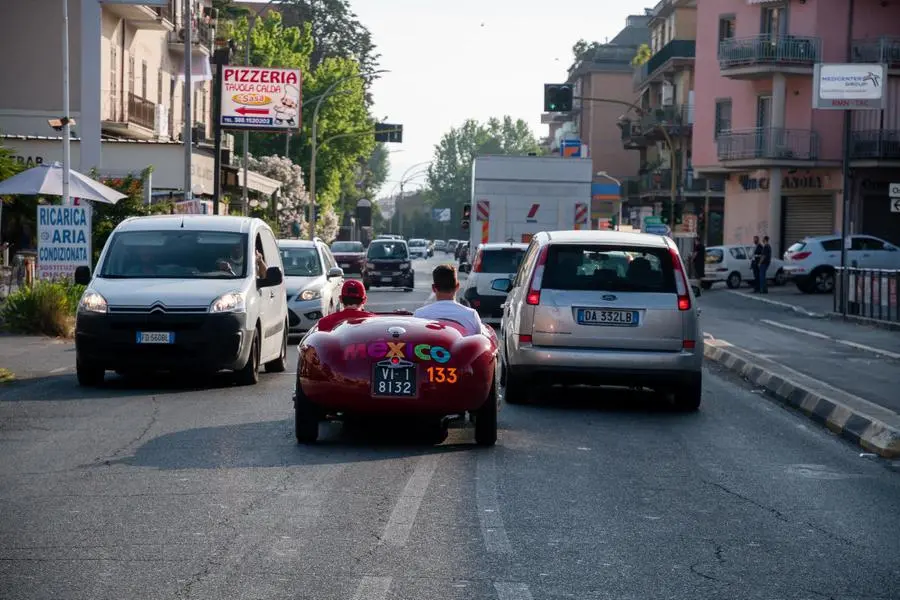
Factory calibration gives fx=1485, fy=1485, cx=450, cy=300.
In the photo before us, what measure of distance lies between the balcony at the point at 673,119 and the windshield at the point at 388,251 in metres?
32.1

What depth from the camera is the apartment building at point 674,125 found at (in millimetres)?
79750

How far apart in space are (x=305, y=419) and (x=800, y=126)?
4985cm

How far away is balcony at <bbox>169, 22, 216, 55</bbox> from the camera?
51.7 metres

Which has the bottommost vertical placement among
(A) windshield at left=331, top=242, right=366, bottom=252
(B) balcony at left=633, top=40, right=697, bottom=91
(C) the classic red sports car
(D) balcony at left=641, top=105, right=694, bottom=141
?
(A) windshield at left=331, top=242, right=366, bottom=252

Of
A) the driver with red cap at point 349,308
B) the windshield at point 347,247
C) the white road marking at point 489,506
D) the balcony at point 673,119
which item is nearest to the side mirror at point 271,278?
the driver with red cap at point 349,308

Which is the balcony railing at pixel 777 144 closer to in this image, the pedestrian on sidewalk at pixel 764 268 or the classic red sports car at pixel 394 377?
the pedestrian on sidewalk at pixel 764 268

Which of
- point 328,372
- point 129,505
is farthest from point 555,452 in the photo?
point 129,505

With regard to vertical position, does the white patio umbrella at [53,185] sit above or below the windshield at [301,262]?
above

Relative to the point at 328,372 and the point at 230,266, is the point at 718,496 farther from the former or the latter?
the point at 230,266

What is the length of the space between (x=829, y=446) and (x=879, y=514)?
3.52 metres

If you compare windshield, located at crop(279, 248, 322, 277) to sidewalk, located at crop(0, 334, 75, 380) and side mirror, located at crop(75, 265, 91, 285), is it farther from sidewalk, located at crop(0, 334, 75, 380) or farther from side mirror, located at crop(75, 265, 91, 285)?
side mirror, located at crop(75, 265, 91, 285)

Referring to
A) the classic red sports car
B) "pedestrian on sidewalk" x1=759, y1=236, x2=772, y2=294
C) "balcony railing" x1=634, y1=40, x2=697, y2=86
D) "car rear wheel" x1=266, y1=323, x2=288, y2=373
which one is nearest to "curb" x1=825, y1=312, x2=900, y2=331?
"pedestrian on sidewalk" x1=759, y1=236, x2=772, y2=294

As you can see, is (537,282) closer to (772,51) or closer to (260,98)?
(260,98)

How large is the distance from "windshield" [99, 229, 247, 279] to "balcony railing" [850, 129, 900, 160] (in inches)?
1649
